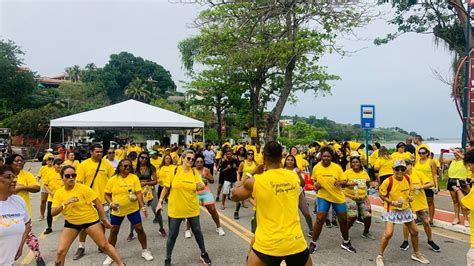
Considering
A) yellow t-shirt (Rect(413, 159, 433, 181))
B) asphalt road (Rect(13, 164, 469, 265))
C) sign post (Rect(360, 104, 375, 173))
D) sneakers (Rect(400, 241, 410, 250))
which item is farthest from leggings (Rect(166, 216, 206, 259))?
sign post (Rect(360, 104, 375, 173))

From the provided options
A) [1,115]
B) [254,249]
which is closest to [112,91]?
[1,115]

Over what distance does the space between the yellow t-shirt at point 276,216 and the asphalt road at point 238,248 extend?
2.73 meters

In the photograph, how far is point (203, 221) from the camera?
9102 millimetres

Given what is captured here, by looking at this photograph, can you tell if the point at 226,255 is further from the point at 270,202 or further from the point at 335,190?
the point at 270,202

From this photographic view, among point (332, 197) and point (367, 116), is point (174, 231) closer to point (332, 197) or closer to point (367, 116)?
point (332, 197)

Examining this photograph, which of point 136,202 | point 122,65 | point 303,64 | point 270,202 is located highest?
point 122,65

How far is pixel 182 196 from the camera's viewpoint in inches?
229

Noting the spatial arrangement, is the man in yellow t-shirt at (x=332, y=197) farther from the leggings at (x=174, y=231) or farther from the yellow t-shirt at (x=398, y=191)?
the leggings at (x=174, y=231)

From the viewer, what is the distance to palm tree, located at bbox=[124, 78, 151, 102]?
71762mm

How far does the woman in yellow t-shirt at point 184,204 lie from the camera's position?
5656 mm

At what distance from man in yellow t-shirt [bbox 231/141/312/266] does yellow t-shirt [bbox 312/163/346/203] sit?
3.17m

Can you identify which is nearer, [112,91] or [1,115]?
[1,115]

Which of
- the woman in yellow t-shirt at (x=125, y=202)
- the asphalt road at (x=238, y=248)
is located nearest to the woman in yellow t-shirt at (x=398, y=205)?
the asphalt road at (x=238, y=248)

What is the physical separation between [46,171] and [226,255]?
487 centimetres
